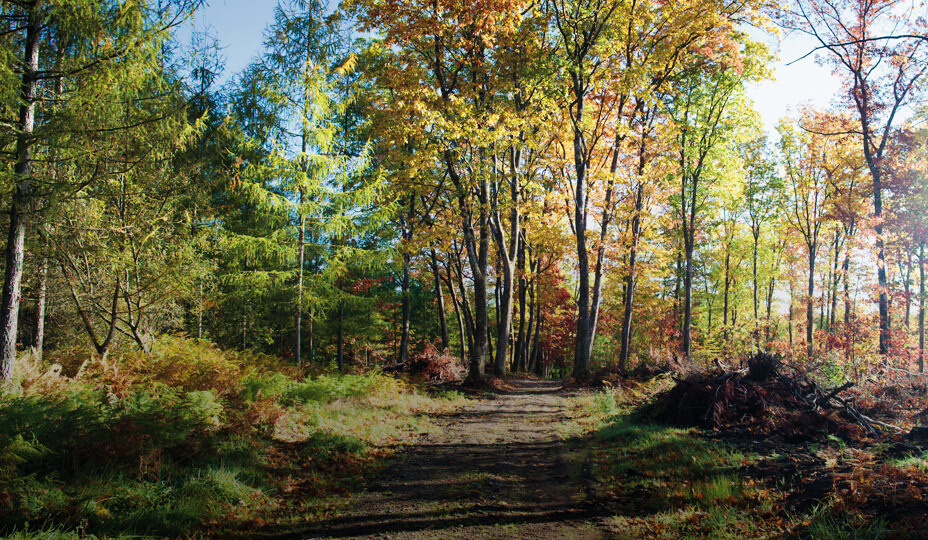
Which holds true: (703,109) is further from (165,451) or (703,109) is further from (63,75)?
(165,451)

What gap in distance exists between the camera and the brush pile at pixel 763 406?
6773 mm

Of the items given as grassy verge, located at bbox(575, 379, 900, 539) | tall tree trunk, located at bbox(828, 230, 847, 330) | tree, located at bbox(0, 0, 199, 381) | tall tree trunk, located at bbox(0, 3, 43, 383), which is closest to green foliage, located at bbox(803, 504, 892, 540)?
grassy verge, located at bbox(575, 379, 900, 539)

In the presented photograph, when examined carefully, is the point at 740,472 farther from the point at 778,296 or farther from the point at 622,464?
the point at 778,296

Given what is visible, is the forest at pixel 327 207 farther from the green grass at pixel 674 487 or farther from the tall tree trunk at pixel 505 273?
the green grass at pixel 674 487

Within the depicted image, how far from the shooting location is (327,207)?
13.7m

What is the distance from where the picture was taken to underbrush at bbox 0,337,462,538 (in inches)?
159

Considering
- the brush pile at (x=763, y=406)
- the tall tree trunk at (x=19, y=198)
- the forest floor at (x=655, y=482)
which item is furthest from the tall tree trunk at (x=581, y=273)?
the tall tree trunk at (x=19, y=198)

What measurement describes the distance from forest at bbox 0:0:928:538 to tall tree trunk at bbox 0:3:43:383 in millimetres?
42

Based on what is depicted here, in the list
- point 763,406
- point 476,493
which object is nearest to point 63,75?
point 476,493

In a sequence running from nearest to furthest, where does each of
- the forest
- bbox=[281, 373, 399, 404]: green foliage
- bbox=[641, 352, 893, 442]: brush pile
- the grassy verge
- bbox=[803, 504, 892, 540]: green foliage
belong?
bbox=[803, 504, 892, 540]: green foliage → the grassy verge → the forest → bbox=[641, 352, 893, 442]: brush pile → bbox=[281, 373, 399, 404]: green foliage

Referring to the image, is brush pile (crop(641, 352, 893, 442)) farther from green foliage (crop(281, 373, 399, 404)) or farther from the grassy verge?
green foliage (crop(281, 373, 399, 404))

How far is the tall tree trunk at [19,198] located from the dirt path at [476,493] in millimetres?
5655

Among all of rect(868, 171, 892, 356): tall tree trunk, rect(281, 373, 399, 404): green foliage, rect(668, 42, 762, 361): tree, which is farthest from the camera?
rect(668, 42, 762, 361): tree

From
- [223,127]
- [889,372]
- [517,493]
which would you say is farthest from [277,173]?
[889,372]
